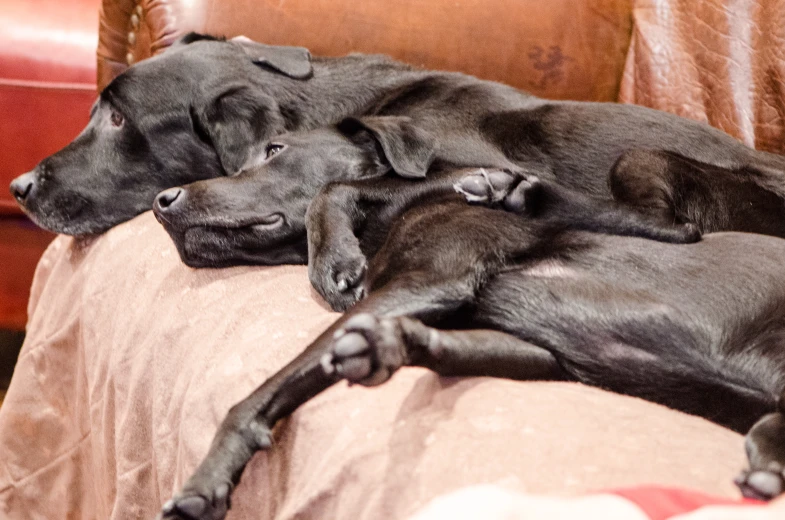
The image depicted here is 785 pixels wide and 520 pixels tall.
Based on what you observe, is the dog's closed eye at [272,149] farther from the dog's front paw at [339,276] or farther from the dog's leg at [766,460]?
the dog's leg at [766,460]

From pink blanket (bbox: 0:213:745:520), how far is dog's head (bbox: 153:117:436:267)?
5 cm

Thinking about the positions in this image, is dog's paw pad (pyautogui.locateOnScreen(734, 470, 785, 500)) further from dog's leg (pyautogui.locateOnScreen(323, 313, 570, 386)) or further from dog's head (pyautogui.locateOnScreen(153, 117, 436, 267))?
dog's head (pyautogui.locateOnScreen(153, 117, 436, 267))

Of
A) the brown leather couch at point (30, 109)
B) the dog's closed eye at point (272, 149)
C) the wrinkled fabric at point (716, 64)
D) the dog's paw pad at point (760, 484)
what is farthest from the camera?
the brown leather couch at point (30, 109)

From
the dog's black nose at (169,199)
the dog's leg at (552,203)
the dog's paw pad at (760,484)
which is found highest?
the dog's paw pad at (760,484)

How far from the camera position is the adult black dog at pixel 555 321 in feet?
2.89

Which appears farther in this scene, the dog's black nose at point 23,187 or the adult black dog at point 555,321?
the dog's black nose at point 23,187

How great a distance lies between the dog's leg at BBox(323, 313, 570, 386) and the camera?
820 mm

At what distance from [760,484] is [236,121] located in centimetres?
128

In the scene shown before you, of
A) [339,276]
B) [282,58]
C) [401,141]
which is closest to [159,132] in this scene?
[282,58]

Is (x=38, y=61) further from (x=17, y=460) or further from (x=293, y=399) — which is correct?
(x=293, y=399)

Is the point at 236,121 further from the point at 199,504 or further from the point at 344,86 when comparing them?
the point at 199,504

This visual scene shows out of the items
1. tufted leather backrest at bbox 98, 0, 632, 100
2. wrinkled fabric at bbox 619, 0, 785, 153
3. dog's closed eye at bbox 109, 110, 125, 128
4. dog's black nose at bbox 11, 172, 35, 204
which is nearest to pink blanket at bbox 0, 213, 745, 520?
dog's black nose at bbox 11, 172, 35, 204

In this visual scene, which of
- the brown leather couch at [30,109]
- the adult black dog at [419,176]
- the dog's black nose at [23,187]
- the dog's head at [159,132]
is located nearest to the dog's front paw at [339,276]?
the adult black dog at [419,176]

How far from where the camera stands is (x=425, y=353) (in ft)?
2.93
